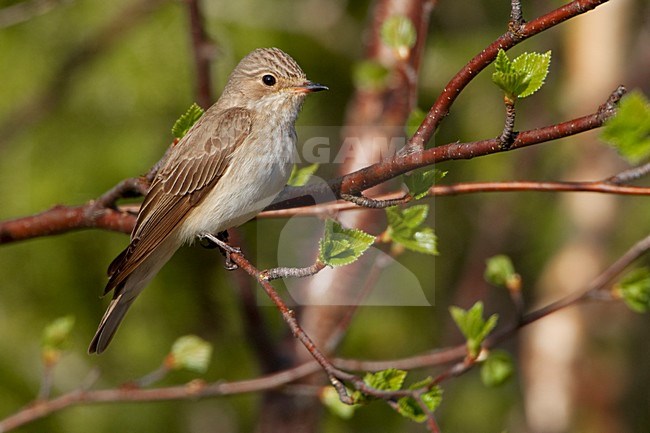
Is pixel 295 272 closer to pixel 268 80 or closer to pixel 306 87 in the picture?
pixel 306 87

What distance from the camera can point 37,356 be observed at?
217 inches

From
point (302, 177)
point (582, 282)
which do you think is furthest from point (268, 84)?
point (582, 282)

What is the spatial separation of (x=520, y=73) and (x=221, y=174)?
1801 mm

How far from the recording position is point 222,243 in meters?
3.60

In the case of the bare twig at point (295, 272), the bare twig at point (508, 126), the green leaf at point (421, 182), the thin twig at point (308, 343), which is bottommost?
the thin twig at point (308, 343)

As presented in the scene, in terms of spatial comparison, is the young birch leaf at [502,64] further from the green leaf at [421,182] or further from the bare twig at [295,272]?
the bare twig at [295,272]

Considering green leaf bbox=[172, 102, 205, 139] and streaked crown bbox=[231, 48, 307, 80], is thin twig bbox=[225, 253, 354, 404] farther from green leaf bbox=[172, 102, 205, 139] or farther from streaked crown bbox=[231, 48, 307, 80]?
streaked crown bbox=[231, 48, 307, 80]

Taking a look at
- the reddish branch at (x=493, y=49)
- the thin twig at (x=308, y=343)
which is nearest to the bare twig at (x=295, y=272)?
the thin twig at (x=308, y=343)

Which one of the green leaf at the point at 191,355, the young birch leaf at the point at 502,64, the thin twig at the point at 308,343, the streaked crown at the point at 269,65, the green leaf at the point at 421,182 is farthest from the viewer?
the streaked crown at the point at 269,65

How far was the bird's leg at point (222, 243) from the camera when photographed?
140 inches

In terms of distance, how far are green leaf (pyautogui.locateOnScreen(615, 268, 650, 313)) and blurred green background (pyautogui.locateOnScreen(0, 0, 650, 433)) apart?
93.6 inches

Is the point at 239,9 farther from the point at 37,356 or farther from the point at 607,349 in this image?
the point at 607,349

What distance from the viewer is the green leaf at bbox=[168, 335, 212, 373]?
373 cm

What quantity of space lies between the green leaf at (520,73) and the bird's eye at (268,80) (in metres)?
1.93
